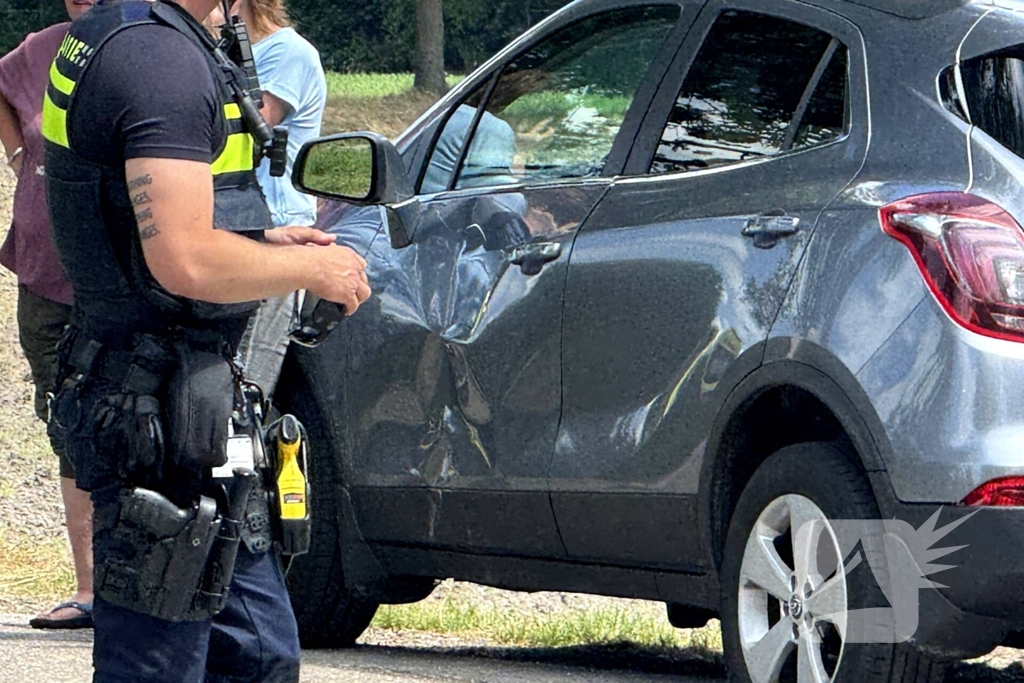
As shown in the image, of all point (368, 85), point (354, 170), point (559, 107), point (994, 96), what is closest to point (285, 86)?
point (354, 170)

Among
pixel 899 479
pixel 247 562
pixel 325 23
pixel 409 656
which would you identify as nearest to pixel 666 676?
pixel 409 656

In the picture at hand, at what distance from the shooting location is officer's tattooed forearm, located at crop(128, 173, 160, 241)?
3.07 m

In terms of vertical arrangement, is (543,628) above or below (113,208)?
below

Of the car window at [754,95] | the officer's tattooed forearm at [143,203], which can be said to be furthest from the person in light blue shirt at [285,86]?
the officer's tattooed forearm at [143,203]

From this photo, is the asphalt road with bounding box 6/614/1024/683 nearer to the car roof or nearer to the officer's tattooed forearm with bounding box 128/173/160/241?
the car roof

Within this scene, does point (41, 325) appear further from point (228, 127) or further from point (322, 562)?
point (228, 127)

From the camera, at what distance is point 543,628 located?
6.73 m

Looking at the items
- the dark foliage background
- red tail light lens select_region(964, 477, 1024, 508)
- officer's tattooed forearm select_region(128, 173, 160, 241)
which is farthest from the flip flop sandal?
the dark foliage background

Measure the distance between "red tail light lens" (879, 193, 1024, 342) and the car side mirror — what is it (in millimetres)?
1785

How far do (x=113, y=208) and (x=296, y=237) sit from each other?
1.19 feet

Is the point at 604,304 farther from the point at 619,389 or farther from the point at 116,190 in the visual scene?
the point at 116,190

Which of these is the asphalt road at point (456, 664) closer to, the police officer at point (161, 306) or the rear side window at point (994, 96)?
the rear side window at point (994, 96)

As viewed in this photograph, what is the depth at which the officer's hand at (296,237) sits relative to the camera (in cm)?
344

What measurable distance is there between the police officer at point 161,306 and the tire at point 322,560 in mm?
2670
